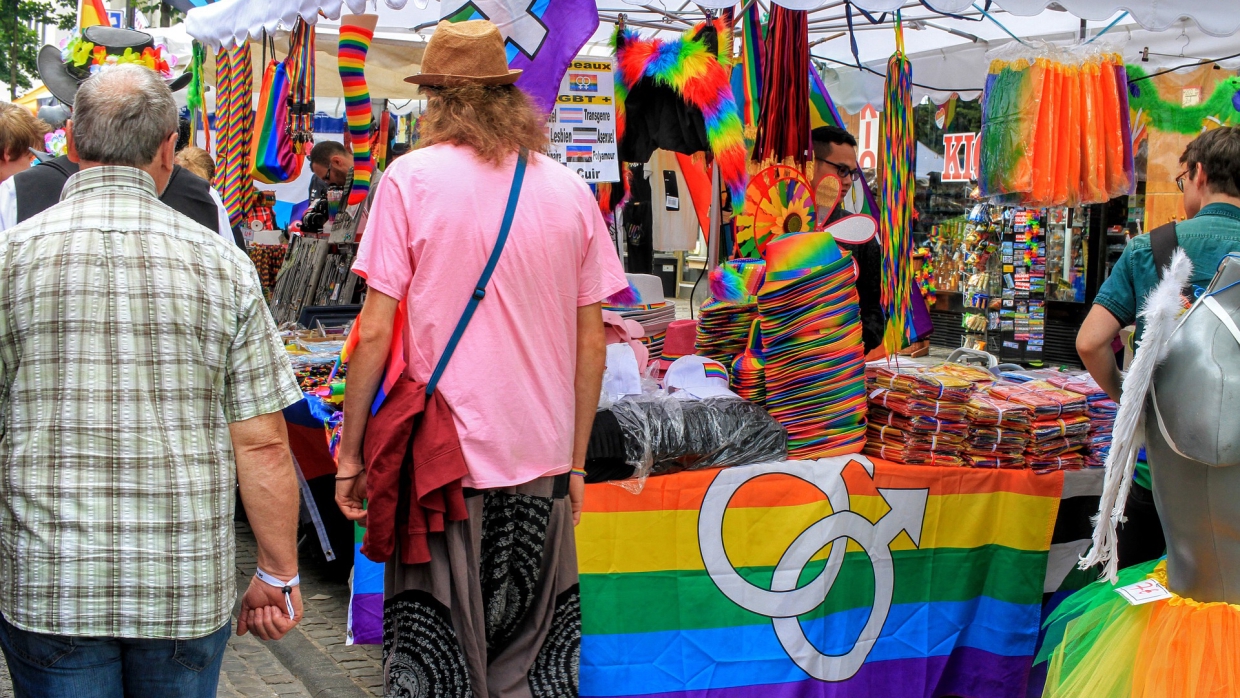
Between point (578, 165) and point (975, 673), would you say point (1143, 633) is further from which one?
point (578, 165)

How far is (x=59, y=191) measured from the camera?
332 centimetres

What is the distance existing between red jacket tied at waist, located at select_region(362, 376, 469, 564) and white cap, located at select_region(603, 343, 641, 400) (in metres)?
1.17

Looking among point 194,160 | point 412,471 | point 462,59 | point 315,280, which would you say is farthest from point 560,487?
point 194,160

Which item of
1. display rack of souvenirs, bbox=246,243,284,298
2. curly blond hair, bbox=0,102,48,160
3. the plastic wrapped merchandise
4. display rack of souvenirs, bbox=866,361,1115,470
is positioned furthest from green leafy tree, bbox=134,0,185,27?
display rack of souvenirs, bbox=866,361,1115,470

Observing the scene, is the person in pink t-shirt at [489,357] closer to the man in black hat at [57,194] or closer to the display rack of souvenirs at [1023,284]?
the man in black hat at [57,194]

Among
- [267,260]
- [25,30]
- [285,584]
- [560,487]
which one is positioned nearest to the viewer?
[285,584]

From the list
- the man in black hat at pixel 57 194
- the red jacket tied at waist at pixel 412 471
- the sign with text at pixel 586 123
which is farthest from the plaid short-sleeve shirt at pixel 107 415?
the sign with text at pixel 586 123

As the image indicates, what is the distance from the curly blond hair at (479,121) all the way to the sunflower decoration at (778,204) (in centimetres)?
150

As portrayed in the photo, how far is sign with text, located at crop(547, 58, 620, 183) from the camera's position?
377cm

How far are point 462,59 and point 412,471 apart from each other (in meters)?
0.90

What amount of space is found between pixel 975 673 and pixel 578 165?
7.14 feet

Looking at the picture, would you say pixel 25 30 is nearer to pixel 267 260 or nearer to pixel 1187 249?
pixel 267 260

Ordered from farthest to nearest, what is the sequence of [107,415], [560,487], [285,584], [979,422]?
[979,422]
[560,487]
[285,584]
[107,415]

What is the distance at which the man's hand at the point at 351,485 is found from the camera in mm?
2408
